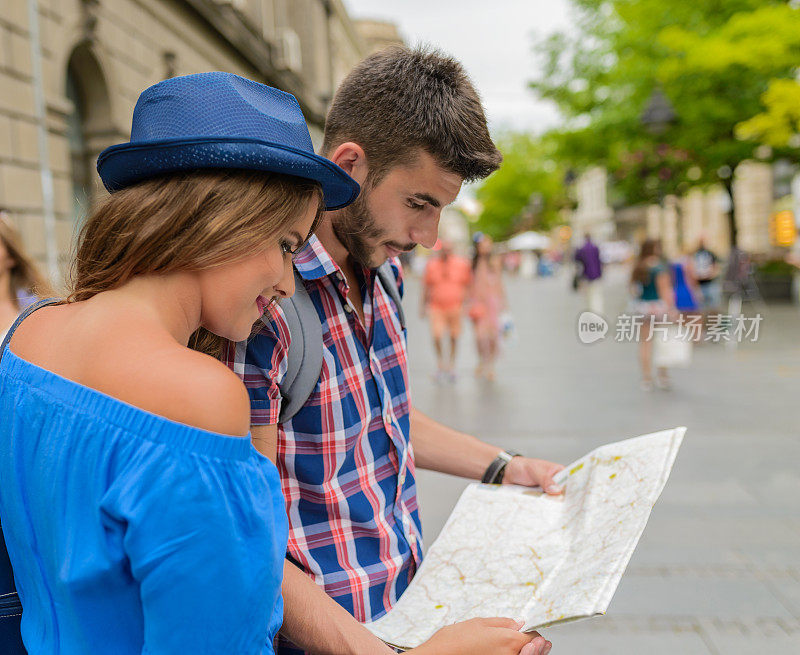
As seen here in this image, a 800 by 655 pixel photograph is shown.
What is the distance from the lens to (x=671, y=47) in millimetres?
15852

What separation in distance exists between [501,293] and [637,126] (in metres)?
10.3

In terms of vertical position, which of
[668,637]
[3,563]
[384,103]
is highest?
[384,103]

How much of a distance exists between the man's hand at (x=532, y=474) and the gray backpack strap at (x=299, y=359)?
0.61 metres

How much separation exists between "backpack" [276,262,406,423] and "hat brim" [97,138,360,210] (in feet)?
1.13

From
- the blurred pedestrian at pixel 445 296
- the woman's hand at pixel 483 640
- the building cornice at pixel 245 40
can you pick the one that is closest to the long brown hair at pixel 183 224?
the woman's hand at pixel 483 640

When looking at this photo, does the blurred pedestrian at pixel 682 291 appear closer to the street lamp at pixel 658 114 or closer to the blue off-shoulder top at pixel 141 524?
the street lamp at pixel 658 114

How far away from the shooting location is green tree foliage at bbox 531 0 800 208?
48.0 ft

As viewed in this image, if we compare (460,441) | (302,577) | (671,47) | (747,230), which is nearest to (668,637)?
(460,441)

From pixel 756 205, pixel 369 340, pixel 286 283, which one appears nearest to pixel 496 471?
pixel 369 340

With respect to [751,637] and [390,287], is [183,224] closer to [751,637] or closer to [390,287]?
[390,287]

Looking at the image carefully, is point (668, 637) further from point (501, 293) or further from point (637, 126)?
point (637, 126)

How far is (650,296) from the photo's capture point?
381 inches

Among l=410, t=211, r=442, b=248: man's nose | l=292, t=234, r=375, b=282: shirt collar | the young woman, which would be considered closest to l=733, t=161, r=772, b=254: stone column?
l=410, t=211, r=442, b=248: man's nose

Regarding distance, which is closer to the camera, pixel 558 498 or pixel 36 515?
pixel 36 515
